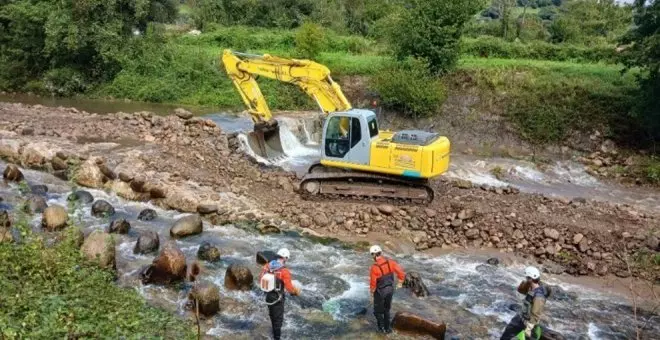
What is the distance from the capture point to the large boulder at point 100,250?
35.1 feet

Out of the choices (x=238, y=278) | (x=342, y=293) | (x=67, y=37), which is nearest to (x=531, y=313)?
(x=342, y=293)

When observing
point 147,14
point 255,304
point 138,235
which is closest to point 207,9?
point 147,14

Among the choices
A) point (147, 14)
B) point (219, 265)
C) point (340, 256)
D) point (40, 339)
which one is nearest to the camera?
point (40, 339)

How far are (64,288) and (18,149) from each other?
9.80 metres

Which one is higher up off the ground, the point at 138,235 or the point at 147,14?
the point at 147,14

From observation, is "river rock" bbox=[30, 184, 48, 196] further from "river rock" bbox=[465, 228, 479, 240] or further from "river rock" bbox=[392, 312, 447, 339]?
"river rock" bbox=[465, 228, 479, 240]

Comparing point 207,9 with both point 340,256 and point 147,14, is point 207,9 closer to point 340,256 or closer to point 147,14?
point 147,14

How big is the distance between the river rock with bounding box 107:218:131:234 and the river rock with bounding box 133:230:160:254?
793 millimetres

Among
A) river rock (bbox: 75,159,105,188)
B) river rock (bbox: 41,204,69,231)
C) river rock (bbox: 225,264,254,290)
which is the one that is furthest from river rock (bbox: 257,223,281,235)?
river rock (bbox: 75,159,105,188)

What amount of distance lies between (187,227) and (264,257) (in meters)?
2.19

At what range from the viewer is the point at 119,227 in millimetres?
12750

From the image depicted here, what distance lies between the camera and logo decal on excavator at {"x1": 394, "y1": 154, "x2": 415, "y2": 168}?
14.0m

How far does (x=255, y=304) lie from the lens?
1036 cm

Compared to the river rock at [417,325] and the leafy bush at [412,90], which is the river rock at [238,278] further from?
the leafy bush at [412,90]
